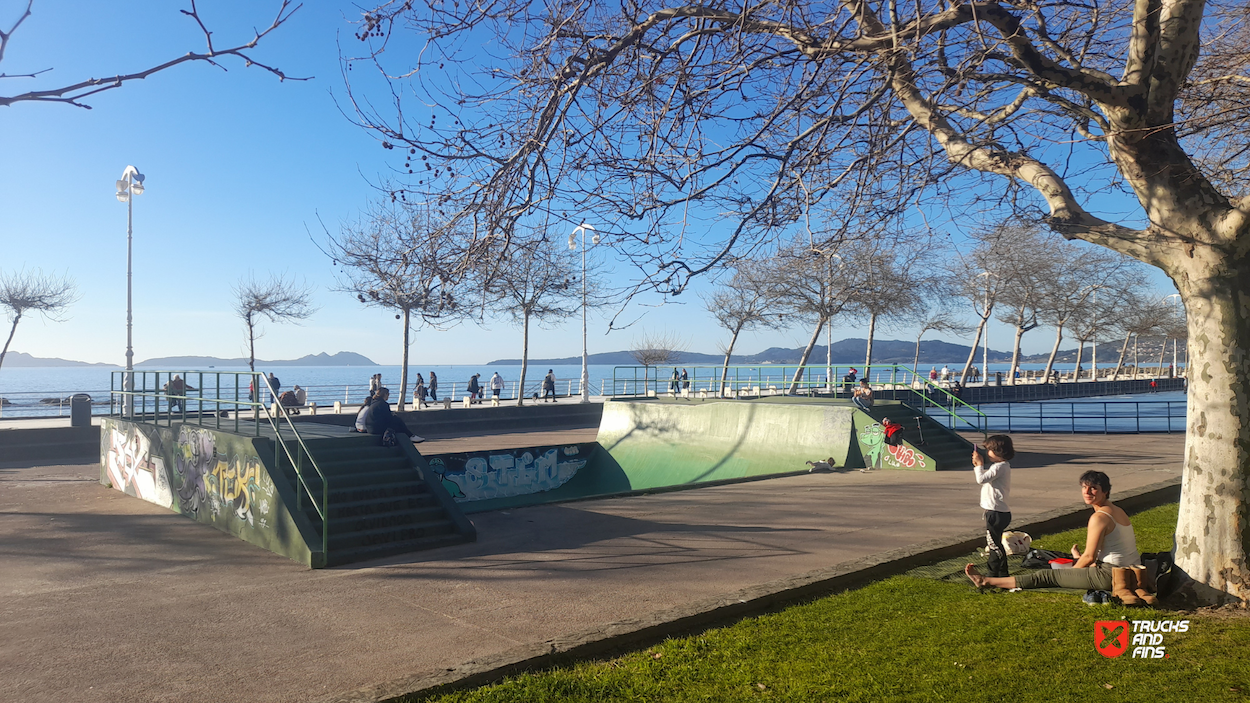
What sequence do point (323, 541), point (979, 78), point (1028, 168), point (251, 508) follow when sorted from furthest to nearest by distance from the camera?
point (251, 508) → point (323, 541) → point (1028, 168) → point (979, 78)

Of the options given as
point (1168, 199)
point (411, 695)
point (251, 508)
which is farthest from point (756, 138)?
point (251, 508)

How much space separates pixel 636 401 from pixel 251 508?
1343 cm

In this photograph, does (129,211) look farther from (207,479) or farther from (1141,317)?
(1141,317)

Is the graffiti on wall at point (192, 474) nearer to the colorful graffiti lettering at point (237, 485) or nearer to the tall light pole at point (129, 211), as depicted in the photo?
the colorful graffiti lettering at point (237, 485)

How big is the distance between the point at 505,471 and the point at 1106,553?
14563mm

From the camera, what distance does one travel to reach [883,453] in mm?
16750

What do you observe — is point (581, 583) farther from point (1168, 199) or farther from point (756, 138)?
point (1168, 199)

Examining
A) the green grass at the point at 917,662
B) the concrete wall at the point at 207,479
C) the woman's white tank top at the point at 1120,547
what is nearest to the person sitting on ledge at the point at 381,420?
the concrete wall at the point at 207,479

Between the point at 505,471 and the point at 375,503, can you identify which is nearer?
the point at 375,503

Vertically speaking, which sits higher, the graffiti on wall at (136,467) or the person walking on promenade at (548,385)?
the person walking on promenade at (548,385)

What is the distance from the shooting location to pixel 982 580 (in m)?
6.88

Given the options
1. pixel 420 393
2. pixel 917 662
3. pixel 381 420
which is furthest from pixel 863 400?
pixel 420 393

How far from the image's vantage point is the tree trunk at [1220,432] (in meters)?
5.88

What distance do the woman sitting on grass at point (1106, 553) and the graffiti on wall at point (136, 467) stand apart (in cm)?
1222
